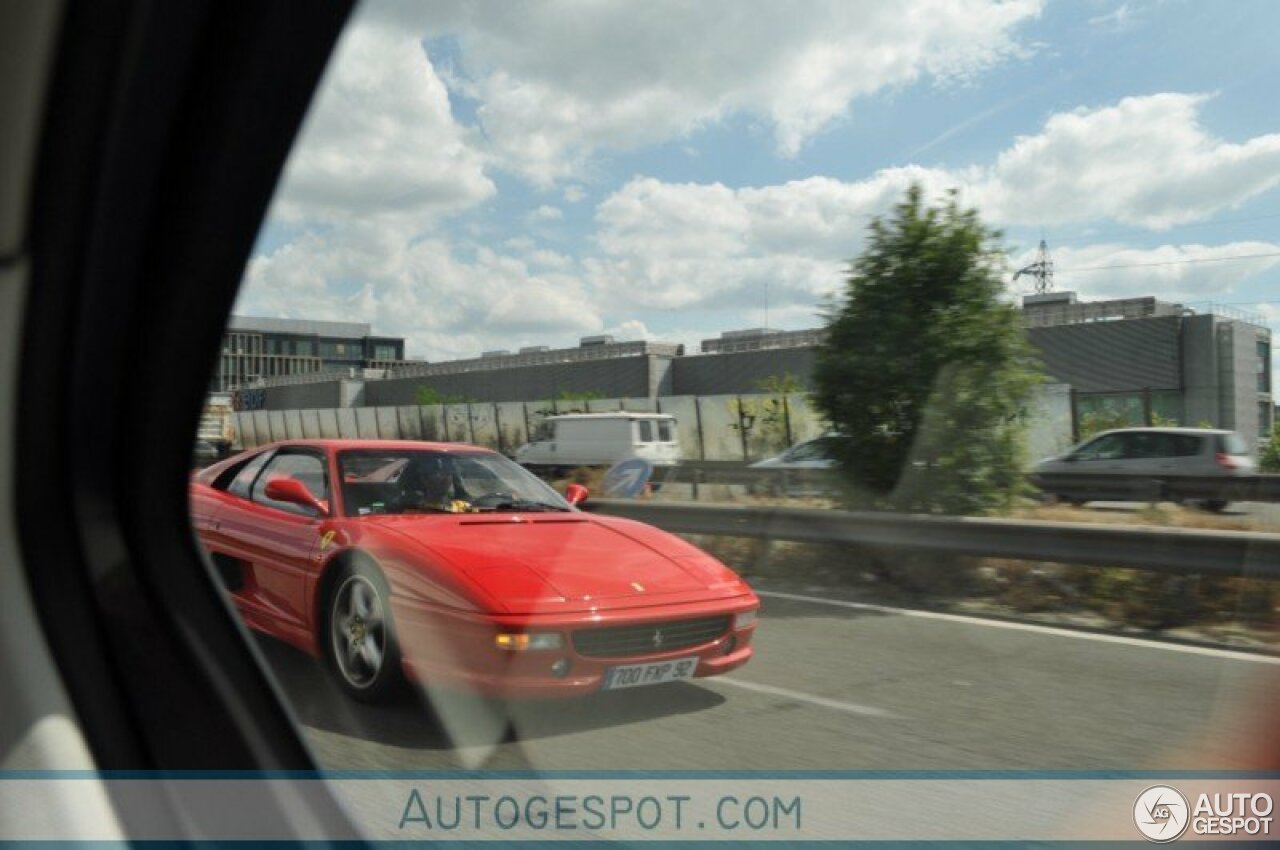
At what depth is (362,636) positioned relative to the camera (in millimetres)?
3955

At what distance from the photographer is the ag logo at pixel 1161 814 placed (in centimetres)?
228

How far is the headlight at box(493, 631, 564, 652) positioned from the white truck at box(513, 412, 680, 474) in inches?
285

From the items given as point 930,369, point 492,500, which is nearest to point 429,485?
point 492,500

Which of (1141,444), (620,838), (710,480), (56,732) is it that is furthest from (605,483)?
(1141,444)

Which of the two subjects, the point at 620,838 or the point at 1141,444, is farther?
the point at 1141,444

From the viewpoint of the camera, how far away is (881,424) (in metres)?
9.16

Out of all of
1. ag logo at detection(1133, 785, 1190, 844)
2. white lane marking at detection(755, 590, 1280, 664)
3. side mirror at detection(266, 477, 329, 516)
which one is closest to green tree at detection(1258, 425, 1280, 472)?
white lane marking at detection(755, 590, 1280, 664)

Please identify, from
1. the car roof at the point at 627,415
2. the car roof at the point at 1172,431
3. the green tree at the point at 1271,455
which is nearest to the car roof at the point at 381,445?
the green tree at the point at 1271,455

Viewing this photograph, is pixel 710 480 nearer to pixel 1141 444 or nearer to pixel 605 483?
pixel 605 483

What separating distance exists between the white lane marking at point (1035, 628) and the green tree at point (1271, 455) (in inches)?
47.4

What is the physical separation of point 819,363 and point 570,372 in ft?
15.3

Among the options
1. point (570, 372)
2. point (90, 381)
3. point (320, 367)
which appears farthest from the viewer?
point (570, 372)

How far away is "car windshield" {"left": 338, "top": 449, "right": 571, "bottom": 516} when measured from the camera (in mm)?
4430

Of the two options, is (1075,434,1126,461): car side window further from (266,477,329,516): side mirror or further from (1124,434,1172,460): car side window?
(266,477,329,516): side mirror
